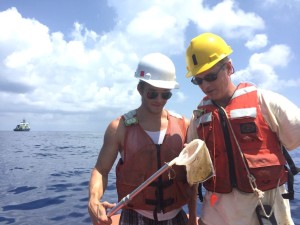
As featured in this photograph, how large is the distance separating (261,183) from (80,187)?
11698mm

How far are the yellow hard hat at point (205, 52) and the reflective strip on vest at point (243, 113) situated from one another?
62cm

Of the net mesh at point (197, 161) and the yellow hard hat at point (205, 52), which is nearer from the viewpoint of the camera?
the net mesh at point (197, 161)

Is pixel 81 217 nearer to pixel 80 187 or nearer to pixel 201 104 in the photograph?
pixel 80 187

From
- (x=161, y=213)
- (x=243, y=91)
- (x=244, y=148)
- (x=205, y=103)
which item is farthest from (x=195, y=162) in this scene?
(x=161, y=213)

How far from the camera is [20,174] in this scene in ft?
55.7

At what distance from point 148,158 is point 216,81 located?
1.43 meters

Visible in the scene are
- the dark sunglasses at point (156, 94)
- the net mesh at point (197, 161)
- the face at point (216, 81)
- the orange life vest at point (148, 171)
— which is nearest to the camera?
the net mesh at point (197, 161)

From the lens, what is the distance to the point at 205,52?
3.58 metres

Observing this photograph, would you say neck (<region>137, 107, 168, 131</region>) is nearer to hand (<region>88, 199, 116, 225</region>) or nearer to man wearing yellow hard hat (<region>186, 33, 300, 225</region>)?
man wearing yellow hard hat (<region>186, 33, 300, 225</region>)

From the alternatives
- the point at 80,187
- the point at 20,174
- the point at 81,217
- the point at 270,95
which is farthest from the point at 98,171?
the point at 20,174

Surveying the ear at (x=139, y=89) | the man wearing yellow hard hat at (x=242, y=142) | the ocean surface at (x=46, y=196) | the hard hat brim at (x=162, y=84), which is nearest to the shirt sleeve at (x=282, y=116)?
the man wearing yellow hard hat at (x=242, y=142)

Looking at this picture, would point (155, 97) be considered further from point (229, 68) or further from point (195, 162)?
point (195, 162)

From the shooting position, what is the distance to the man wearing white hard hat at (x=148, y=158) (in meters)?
4.00

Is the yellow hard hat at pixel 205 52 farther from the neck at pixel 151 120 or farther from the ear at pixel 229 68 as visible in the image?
the neck at pixel 151 120
